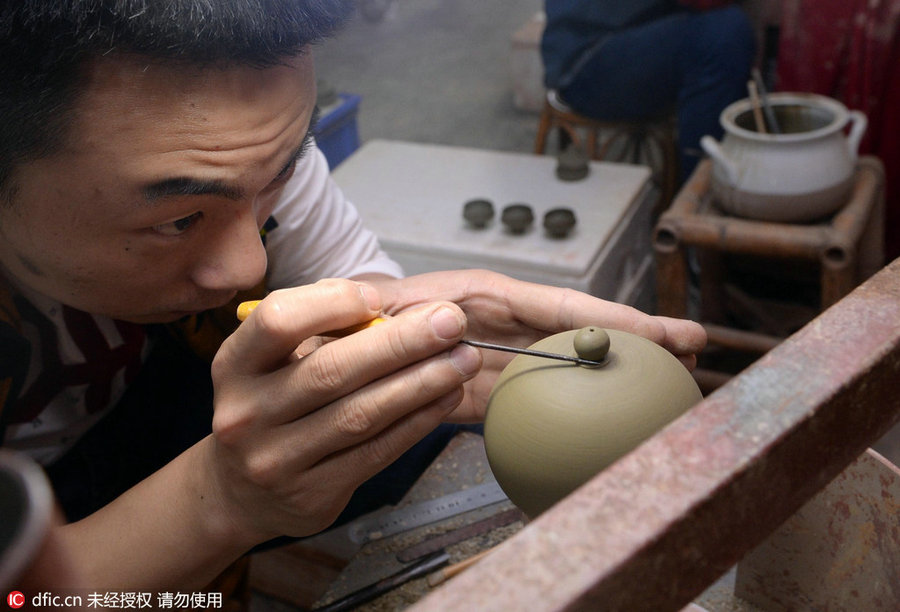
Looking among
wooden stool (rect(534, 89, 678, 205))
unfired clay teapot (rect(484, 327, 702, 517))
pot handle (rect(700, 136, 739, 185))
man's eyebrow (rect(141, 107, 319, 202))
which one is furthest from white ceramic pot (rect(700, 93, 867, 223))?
man's eyebrow (rect(141, 107, 319, 202))

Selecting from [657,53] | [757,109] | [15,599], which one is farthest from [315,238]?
[657,53]

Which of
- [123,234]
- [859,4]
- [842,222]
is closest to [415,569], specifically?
[123,234]

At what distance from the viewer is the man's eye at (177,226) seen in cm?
108

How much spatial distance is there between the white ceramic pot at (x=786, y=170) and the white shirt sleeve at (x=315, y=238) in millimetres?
1171

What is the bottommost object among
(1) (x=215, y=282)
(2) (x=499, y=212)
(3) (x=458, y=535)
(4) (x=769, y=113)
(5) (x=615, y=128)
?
(5) (x=615, y=128)

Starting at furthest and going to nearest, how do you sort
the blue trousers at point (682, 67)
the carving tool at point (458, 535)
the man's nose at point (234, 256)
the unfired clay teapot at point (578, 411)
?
the blue trousers at point (682, 67)
the carving tool at point (458, 535)
the man's nose at point (234, 256)
the unfired clay teapot at point (578, 411)

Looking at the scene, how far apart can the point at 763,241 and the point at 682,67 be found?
1.22 meters

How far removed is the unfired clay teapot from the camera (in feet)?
3.28

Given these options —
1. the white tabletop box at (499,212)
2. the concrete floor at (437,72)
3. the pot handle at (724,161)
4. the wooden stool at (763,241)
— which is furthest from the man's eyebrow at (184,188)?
the concrete floor at (437,72)

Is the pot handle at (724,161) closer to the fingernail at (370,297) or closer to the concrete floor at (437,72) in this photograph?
the fingernail at (370,297)

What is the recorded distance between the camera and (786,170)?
2.29 meters

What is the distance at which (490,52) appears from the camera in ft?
20.3

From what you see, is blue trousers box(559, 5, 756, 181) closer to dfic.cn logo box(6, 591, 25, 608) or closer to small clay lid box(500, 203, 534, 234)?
small clay lid box(500, 203, 534, 234)

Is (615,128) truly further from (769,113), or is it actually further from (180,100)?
(180,100)
